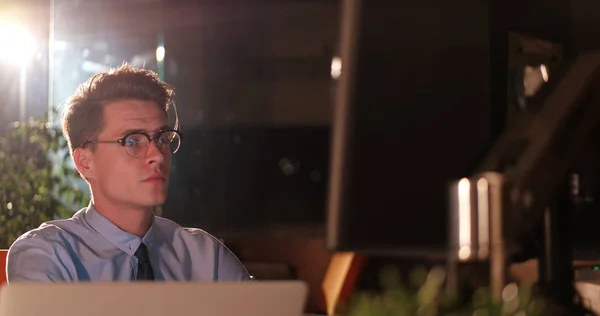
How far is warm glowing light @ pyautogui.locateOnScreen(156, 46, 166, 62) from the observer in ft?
8.88

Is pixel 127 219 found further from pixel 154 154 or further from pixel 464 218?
pixel 464 218

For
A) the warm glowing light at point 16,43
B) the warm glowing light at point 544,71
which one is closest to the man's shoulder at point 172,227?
the warm glowing light at point 16,43

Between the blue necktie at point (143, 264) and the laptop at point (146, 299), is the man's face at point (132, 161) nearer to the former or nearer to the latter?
the blue necktie at point (143, 264)

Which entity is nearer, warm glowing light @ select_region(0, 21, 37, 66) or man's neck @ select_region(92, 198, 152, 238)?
man's neck @ select_region(92, 198, 152, 238)

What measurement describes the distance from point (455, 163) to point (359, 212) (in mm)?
128

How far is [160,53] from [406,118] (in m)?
1.93

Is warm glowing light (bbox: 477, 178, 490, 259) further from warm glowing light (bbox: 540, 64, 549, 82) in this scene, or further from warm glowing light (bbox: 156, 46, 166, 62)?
warm glowing light (bbox: 156, 46, 166, 62)

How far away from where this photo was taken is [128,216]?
2.59m

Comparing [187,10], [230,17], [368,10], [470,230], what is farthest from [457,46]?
[187,10]

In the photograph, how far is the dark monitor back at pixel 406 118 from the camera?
0.89m

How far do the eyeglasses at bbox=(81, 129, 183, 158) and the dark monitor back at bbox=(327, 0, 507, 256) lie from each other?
172 centimetres

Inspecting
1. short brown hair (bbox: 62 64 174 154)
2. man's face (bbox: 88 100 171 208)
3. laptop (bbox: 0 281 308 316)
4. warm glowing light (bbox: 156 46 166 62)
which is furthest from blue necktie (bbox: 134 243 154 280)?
laptop (bbox: 0 281 308 316)

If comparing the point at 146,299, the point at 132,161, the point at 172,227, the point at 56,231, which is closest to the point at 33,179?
the point at 56,231

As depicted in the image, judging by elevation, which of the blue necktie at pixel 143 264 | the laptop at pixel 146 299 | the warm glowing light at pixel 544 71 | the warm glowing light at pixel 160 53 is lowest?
the blue necktie at pixel 143 264
